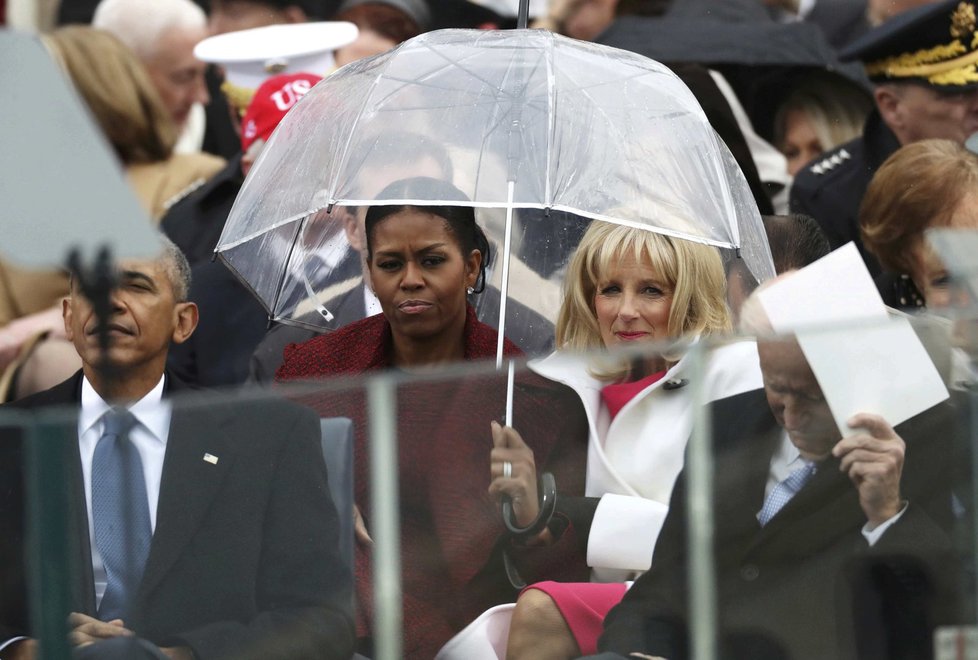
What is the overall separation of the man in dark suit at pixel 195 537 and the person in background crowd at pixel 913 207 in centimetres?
156

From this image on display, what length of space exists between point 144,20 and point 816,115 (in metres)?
2.17

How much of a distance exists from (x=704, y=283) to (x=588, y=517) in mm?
990

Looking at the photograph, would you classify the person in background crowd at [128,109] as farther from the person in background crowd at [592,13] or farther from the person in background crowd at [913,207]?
the person in background crowd at [913,207]

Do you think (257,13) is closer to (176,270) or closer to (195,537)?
(176,270)

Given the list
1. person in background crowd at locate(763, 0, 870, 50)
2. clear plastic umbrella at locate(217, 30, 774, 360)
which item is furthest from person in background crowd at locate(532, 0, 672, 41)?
clear plastic umbrella at locate(217, 30, 774, 360)

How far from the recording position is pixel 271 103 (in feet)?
18.2

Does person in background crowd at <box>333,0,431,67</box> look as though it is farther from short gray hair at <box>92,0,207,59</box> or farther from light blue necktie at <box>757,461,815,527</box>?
light blue necktie at <box>757,461,815,527</box>

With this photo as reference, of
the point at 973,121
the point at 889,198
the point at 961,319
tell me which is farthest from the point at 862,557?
the point at 973,121

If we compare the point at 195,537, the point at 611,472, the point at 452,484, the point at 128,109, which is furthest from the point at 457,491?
the point at 128,109

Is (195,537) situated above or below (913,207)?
below

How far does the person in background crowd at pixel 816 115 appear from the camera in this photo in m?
5.74

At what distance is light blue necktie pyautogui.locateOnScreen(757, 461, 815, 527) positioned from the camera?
3.24 meters

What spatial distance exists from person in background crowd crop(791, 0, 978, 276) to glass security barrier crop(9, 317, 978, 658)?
1842 mm

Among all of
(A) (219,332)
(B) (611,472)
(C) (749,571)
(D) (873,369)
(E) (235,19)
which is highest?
(D) (873,369)
